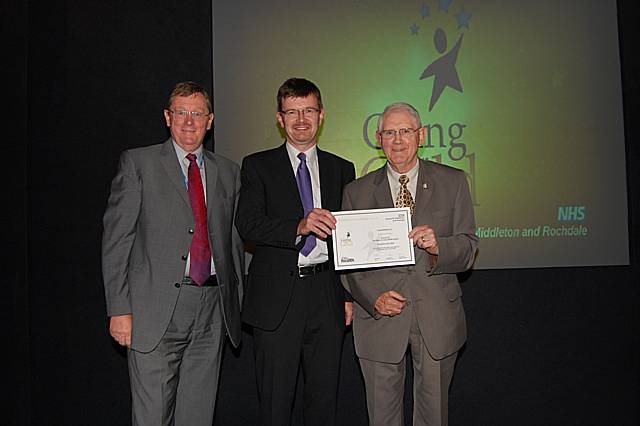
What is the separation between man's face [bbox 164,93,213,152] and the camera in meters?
2.72

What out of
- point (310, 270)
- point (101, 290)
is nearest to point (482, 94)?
point (310, 270)

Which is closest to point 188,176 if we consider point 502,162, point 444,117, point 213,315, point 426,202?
point 213,315

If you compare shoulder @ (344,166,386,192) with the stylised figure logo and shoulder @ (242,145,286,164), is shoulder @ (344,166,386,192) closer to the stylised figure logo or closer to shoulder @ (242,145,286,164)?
shoulder @ (242,145,286,164)

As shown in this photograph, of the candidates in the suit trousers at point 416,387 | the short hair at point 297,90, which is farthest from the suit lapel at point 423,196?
the short hair at point 297,90

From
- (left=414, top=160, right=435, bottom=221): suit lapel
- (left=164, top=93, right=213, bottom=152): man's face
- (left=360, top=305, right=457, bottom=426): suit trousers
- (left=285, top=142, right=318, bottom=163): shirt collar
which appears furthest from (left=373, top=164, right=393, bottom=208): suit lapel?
(left=164, top=93, right=213, bottom=152): man's face

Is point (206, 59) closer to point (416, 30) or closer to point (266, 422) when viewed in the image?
point (416, 30)

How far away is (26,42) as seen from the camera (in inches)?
153

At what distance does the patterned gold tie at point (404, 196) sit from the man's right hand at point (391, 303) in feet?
1.33

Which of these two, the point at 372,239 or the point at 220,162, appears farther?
the point at 220,162

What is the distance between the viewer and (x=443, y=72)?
376 cm

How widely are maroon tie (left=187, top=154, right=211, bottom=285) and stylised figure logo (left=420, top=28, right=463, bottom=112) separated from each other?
169cm

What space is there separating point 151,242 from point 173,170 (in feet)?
1.14

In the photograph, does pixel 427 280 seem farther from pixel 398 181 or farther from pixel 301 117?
pixel 301 117

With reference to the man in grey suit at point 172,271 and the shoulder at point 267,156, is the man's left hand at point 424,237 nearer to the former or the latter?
the shoulder at point 267,156
